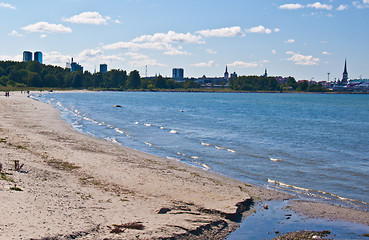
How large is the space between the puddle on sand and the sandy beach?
44 centimetres

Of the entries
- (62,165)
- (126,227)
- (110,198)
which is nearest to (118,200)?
(110,198)

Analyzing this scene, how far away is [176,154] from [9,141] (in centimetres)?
1136

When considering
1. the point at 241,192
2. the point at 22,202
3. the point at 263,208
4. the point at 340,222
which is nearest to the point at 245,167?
the point at 241,192

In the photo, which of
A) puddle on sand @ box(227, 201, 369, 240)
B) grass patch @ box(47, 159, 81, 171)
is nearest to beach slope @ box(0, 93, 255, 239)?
grass patch @ box(47, 159, 81, 171)

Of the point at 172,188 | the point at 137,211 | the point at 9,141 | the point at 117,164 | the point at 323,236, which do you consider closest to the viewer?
the point at 323,236

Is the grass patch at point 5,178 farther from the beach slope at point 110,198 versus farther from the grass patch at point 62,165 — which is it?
the grass patch at point 62,165

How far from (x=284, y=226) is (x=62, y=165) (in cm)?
1197

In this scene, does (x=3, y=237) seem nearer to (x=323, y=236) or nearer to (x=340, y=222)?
(x=323, y=236)

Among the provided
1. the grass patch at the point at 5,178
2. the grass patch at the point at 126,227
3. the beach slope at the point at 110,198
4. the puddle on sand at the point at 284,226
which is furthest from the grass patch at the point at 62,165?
the puddle on sand at the point at 284,226

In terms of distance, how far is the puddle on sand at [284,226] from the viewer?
13000 millimetres

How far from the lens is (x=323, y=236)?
41.8ft

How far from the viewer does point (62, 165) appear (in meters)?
20.9

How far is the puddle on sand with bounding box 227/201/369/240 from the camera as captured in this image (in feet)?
42.7

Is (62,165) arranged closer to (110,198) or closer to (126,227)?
(110,198)
